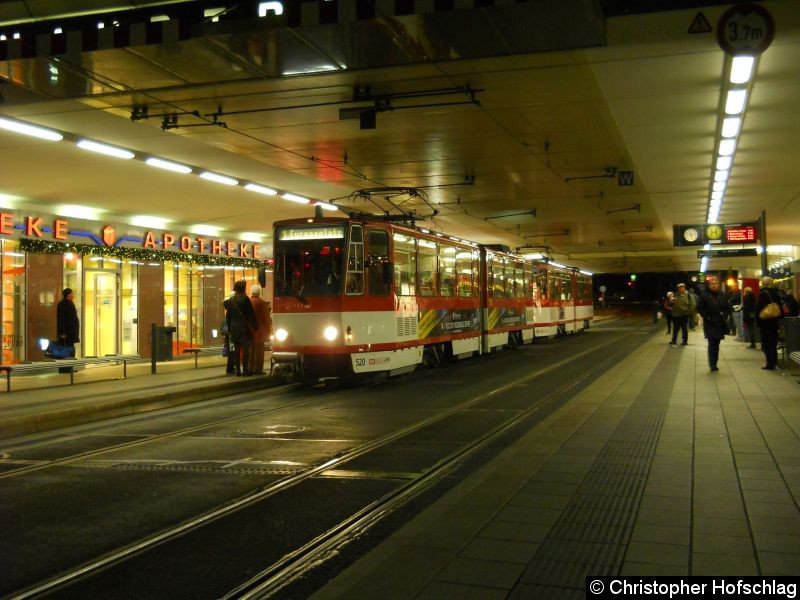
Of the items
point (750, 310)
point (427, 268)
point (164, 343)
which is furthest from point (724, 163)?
point (164, 343)

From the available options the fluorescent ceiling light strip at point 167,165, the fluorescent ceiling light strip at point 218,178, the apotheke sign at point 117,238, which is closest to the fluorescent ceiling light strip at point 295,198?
the fluorescent ceiling light strip at point 218,178

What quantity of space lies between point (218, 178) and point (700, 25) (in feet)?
40.9

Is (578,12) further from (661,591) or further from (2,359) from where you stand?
(2,359)

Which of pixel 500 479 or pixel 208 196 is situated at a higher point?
pixel 208 196

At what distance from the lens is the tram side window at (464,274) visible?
21797mm

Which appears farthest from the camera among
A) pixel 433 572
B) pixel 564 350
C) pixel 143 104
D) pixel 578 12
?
pixel 564 350

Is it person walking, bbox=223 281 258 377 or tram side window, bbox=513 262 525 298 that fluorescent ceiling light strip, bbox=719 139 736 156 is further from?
person walking, bbox=223 281 258 377

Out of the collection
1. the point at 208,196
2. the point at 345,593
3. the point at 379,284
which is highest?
the point at 208,196

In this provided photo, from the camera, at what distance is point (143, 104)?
530 inches

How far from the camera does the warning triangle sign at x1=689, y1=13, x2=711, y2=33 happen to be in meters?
9.69

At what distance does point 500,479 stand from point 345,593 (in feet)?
9.63

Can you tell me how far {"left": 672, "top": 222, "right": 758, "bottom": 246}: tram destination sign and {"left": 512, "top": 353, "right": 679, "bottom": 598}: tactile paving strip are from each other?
20.4 m

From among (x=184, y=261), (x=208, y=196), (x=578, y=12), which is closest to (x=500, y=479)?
(x=578, y=12)

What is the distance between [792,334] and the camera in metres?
17.1
